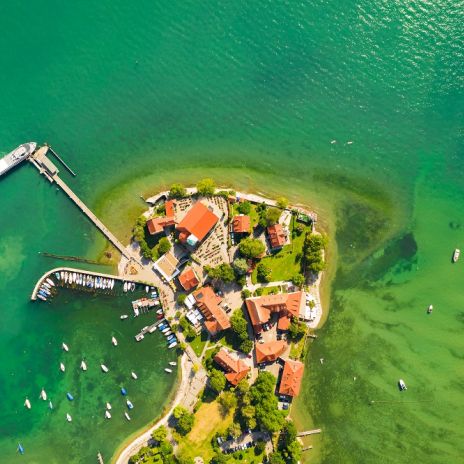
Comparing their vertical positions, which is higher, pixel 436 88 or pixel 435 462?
pixel 436 88

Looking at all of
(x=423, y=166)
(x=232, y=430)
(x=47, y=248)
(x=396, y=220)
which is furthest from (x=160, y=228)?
(x=423, y=166)

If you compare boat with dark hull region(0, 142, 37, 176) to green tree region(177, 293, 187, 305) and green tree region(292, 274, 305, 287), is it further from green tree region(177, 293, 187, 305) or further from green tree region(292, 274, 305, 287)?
green tree region(292, 274, 305, 287)

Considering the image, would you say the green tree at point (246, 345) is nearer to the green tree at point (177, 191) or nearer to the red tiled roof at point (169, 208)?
the red tiled roof at point (169, 208)

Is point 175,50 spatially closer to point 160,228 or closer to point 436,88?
point 160,228

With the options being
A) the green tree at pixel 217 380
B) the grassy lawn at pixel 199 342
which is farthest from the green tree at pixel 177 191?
the green tree at pixel 217 380

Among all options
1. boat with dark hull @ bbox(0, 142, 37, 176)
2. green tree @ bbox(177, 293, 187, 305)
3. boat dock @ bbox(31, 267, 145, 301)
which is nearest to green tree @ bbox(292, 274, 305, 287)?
green tree @ bbox(177, 293, 187, 305)

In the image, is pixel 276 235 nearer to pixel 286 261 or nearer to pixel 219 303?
pixel 286 261
